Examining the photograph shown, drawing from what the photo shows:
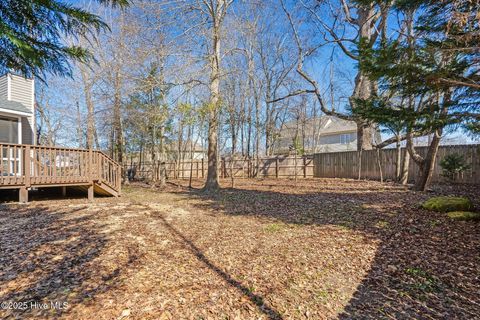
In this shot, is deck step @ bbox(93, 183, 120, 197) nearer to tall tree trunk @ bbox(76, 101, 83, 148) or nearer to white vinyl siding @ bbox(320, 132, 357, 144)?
tall tree trunk @ bbox(76, 101, 83, 148)

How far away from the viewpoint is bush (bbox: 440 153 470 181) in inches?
349

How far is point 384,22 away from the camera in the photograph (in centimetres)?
830

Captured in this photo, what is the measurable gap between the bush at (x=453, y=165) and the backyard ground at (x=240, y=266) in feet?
17.6

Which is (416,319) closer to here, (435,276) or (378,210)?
(435,276)

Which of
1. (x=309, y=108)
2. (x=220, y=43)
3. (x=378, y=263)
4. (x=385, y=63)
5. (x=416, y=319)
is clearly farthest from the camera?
(x=309, y=108)

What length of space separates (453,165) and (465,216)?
18.6 feet

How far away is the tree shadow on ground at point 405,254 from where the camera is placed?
7.48ft

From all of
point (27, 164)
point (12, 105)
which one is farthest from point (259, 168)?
point (12, 105)

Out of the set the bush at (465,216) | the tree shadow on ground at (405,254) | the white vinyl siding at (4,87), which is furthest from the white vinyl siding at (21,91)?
the bush at (465,216)

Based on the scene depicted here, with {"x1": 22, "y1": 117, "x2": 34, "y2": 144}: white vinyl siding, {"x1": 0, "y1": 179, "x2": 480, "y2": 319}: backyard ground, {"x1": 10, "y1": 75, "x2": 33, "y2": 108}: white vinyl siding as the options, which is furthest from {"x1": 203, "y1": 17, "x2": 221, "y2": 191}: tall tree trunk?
{"x1": 10, "y1": 75, "x2": 33, "y2": 108}: white vinyl siding

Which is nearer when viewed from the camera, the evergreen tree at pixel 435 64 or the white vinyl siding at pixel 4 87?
the evergreen tree at pixel 435 64

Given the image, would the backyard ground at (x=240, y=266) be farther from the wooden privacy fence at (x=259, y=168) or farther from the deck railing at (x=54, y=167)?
the wooden privacy fence at (x=259, y=168)

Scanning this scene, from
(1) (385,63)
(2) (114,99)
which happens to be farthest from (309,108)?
(1) (385,63)

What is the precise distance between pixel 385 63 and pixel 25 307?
16.3 ft
